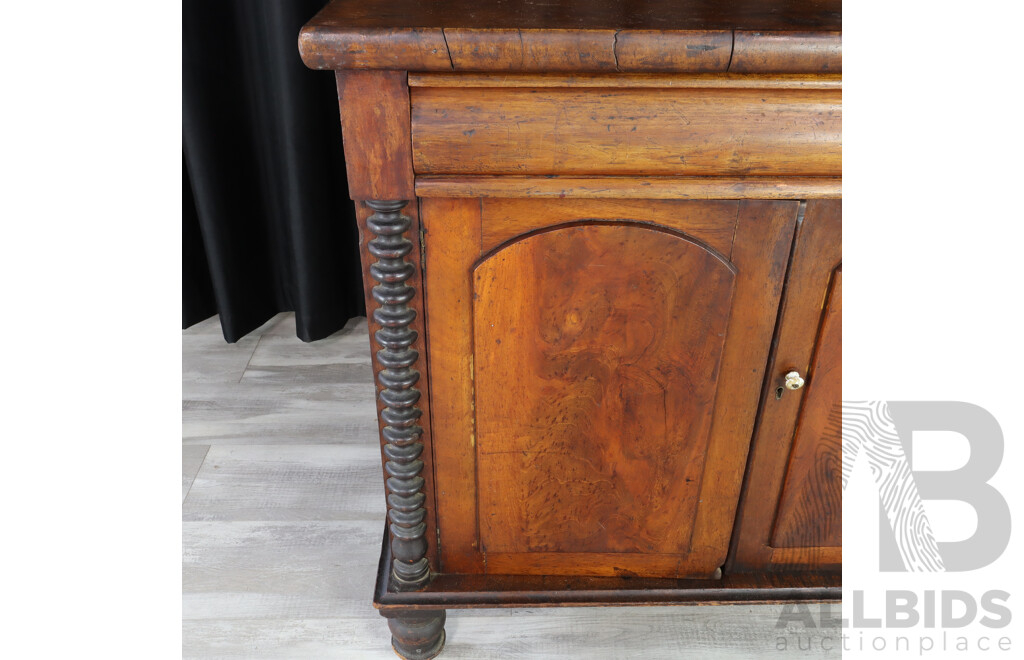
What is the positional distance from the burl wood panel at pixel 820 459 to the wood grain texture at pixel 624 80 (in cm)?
21

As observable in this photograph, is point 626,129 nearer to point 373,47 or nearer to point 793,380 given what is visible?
point 373,47

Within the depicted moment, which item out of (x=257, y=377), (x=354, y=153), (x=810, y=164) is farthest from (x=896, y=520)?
(x=257, y=377)

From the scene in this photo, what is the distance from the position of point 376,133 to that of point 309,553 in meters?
0.75

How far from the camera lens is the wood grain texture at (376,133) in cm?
65

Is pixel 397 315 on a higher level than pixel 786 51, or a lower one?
lower

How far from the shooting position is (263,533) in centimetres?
121

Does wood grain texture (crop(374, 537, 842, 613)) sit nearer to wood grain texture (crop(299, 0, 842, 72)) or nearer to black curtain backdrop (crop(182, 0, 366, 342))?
wood grain texture (crop(299, 0, 842, 72))

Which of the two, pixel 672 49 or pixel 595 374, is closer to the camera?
pixel 672 49

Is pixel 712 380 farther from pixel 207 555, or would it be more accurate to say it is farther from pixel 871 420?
pixel 207 555

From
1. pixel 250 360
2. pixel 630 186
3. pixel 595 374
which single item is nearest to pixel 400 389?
pixel 595 374

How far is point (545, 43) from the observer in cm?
62

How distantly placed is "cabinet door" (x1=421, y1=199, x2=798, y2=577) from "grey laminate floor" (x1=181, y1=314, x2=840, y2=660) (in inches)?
5.7

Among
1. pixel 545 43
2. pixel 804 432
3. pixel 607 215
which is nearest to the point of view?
pixel 545 43

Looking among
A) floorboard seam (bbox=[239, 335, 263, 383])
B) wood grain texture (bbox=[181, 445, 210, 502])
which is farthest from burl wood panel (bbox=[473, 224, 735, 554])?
floorboard seam (bbox=[239, 335, 263, 383])
